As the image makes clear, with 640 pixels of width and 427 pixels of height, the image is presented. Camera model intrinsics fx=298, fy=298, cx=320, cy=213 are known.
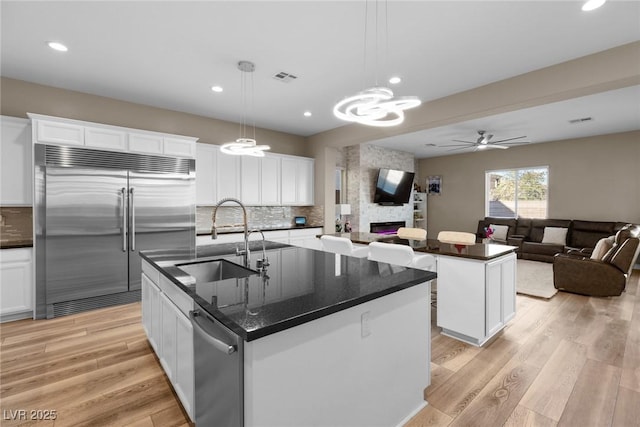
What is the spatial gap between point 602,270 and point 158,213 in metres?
6.29

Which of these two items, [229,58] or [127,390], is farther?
[229,58]

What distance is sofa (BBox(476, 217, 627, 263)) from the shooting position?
252 inches

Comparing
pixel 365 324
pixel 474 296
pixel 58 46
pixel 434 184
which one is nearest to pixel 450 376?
pixel 474 296

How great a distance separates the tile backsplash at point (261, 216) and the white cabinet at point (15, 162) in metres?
2.15

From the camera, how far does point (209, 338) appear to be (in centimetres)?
128

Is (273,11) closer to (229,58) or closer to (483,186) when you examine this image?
(229,58)

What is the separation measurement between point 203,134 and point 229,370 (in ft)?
15.8

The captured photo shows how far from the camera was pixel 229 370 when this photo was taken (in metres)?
1.20

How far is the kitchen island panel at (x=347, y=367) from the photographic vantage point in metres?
1.13

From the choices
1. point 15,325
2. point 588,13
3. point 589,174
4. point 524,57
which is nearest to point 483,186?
point 589,174

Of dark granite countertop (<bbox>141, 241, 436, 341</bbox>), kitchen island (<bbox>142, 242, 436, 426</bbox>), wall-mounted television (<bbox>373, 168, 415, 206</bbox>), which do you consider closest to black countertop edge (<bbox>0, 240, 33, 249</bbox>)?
dark granite countertop (<bbox>141, 241, 436, 341</bbox>)

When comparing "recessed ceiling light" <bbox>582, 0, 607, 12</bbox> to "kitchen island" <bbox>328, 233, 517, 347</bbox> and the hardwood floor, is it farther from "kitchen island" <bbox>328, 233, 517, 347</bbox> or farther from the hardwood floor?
the hardwood floor

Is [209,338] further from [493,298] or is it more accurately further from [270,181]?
[270,181]

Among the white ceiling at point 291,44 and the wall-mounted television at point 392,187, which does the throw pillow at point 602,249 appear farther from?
the wall-mounted television at point 392,187
